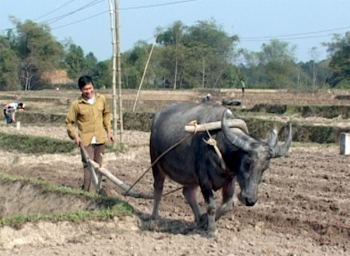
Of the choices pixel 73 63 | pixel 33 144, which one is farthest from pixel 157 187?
pixel 73 63

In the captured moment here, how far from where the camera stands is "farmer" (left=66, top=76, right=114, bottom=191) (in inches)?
335

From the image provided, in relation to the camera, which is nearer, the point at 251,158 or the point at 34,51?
the point at 251,158

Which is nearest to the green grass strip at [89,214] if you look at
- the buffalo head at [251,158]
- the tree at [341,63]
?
the buffalo head at [251,158]

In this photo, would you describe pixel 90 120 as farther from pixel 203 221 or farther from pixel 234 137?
pixel 234 137

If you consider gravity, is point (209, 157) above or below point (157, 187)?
above

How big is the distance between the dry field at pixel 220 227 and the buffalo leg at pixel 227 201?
234mm

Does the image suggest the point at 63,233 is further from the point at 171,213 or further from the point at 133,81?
the point at 133,81

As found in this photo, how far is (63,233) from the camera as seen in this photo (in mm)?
7051

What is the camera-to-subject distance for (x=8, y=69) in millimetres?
62344

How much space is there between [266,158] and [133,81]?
165 feet

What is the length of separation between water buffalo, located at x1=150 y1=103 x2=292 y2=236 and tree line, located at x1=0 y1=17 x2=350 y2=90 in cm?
4434

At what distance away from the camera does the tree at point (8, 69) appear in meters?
62.2

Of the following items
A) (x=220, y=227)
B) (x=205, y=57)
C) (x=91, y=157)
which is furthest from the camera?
(x=205, y=57)

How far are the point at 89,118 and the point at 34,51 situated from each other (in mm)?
58717
